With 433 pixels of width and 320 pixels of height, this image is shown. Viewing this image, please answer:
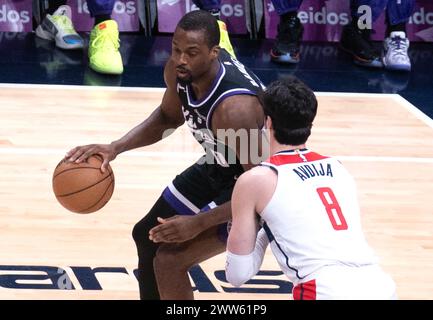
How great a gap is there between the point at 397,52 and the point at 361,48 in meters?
0.35

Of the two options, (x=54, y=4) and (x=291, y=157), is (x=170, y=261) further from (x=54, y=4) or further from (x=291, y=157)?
(x=54, y=4)

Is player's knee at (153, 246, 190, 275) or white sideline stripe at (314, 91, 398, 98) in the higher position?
player's knee at (153, 246, 190, 275)

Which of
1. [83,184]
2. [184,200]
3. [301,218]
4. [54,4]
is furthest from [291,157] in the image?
[54,4]

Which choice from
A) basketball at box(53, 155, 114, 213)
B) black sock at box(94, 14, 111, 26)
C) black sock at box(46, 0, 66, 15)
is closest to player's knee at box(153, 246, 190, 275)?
basketball at box(53, 155, 114, 213)

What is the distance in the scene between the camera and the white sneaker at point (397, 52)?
897 centimetres

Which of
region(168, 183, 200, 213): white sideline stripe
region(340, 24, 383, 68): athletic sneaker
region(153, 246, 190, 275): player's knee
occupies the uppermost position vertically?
region(168, 183, 200, 213): white sideline stripe

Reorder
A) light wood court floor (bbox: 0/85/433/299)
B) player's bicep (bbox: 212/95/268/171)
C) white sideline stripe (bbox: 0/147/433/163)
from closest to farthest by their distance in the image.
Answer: player's bicep (bbox: 212/95/268/171) < light wood court floor (bbox: 0/85/433/299) < white sideline stripe (bbox: 0/147/433/163)

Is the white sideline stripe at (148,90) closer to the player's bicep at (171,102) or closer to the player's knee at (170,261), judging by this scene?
the player's bicep at (171,102)

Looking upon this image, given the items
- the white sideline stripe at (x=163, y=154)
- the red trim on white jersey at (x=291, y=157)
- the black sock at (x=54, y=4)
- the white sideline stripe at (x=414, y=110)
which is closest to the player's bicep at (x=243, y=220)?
the red trim on white jersey at (x=291, y=157)

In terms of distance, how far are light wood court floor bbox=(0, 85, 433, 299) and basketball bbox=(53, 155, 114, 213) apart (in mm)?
667

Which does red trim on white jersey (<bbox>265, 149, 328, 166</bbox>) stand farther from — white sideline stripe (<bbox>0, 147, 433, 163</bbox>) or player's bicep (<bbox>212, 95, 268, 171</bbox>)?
white sideline stripe (<bbox>0, 147, 433, 163</bbox>)

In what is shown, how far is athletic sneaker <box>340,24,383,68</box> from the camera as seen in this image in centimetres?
912

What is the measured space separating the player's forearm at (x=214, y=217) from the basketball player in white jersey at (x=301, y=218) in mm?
383
